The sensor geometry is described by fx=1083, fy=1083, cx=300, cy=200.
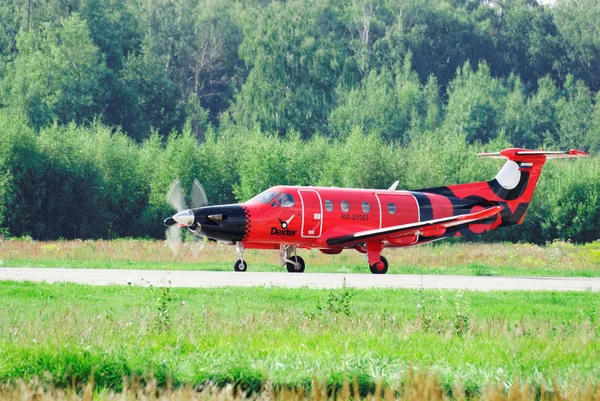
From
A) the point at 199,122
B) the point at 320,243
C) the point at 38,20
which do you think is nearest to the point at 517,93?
the point at 199,122

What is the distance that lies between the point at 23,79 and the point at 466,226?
58922 millimetres

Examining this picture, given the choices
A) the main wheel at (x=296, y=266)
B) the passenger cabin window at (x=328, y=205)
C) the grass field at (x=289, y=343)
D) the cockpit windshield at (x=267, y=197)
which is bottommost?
the grass field at (x=289, y=343)

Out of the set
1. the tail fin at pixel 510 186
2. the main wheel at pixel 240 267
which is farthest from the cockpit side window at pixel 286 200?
the tail fin at pixel 510 186

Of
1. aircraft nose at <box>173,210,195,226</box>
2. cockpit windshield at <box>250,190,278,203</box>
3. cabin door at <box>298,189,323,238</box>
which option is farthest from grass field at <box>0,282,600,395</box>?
cabin door at <box>298,189,323,238</box>

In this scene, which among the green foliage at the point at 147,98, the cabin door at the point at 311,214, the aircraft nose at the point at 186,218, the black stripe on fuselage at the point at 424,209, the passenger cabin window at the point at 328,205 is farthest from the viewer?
the green foliage at the point at 147,98

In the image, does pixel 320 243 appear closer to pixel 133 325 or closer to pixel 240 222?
pixel 240 222

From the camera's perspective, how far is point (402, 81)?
107250mm

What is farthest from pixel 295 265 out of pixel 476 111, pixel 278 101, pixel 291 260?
pixel 476 111

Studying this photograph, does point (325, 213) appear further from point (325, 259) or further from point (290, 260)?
point (325, 259)

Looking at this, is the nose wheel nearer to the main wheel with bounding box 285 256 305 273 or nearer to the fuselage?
the main wheel with bounding box 285 256 305 273

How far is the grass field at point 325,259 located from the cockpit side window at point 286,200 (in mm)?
2822

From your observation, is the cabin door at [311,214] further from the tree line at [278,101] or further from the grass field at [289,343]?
the tree line at [278,101]

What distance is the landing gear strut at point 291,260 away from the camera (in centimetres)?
3200

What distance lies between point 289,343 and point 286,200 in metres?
17.4
